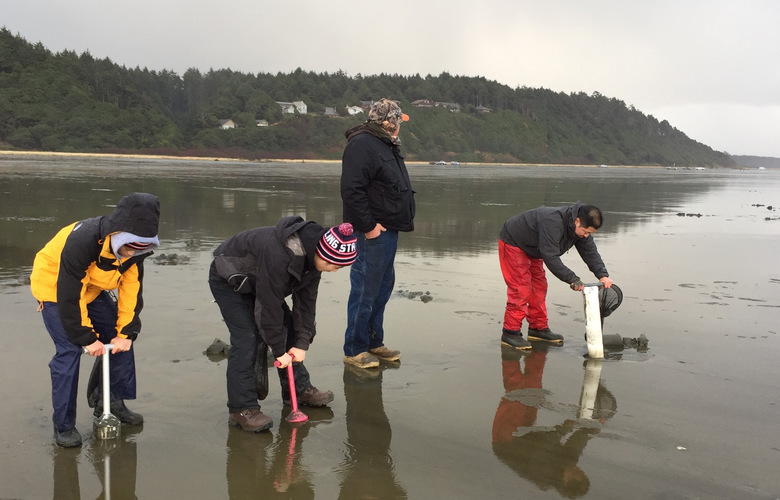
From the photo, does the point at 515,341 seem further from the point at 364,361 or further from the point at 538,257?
the point at 364,361

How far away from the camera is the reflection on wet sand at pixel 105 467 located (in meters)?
3.23

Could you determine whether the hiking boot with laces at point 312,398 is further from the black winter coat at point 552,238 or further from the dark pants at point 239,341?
the black winter coat at point 552,238

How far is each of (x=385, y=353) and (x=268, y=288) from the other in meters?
1.90

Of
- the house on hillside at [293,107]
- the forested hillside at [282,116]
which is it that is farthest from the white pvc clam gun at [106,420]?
the house on hillside at [293,107]

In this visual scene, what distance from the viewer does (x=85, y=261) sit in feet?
11.7

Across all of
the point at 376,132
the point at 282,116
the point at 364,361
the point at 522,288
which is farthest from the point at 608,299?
the point at 282,116

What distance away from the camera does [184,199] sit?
1906cm

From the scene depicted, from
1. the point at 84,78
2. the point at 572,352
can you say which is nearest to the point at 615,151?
the point at 84,78

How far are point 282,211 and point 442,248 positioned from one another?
6.32 meters

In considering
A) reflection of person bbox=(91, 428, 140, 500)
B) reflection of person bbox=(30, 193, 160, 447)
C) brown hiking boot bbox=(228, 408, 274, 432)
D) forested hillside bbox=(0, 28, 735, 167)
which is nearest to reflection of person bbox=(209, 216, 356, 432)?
brown hiking boot bbox=(228, 408, 274, 432)

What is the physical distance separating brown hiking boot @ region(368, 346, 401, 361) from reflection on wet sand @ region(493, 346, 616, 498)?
93 cm

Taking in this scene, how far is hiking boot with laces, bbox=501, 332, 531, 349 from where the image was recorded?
5.89 meters

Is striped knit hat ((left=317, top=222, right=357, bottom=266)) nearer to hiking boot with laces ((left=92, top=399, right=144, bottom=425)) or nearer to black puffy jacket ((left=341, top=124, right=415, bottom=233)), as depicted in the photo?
black puffy jacket ((left=341, top=124, right=415, bottom=233))

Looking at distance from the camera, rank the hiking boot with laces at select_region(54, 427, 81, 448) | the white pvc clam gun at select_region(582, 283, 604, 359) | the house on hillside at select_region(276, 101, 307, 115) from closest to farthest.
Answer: the hiking boot with laces at select_region(54, 427, 81, 448)
the white pvc clam gun at select_region(582, 283, 604, 359)
the house on hillside at select_region(276, 101, 307, 115)
